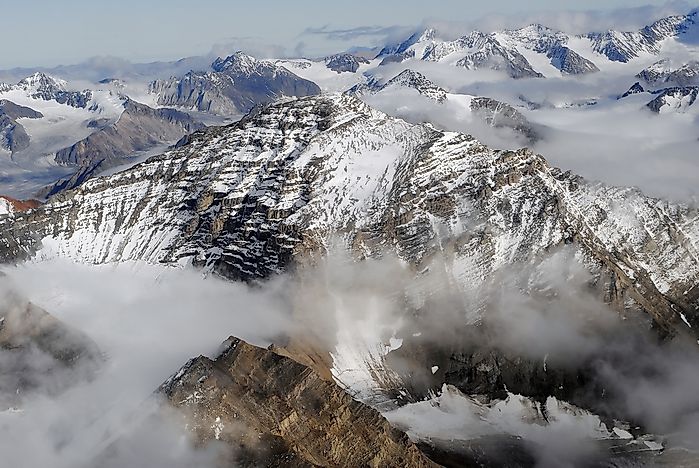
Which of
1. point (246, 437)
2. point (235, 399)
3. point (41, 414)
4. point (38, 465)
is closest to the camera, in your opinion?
point (246, 437)

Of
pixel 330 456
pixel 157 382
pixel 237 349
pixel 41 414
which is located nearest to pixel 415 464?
pixel 330 456

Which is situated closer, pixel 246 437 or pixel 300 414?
pixel 246 437

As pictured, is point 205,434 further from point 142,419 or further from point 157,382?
point 157,382

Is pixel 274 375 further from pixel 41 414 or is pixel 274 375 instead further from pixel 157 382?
pixel 41 414

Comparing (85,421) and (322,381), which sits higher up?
(322,381)

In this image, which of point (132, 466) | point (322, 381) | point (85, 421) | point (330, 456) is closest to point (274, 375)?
point (322, 381)

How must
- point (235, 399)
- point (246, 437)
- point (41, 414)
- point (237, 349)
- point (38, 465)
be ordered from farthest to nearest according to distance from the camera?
point (41, 414)
point (237, 349)
point (38, 465)
point (235, 399)
point (246, 437)

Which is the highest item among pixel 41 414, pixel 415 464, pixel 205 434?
pixel 205 434
